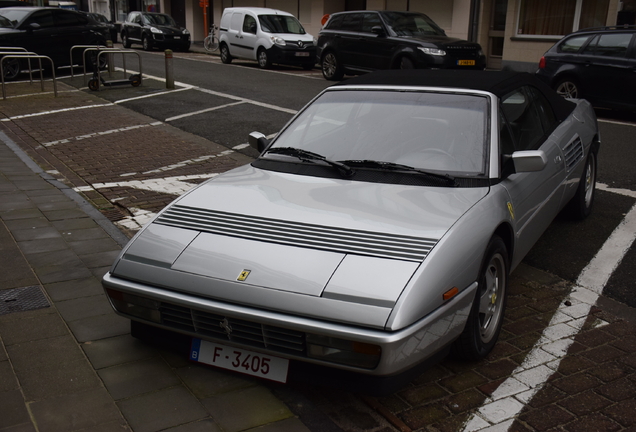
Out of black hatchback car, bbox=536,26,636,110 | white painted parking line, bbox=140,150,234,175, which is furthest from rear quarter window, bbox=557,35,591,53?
white painted parking line, bbox=140,150,234,175

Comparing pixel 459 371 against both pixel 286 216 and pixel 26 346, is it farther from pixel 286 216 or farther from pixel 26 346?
pixel 26 346

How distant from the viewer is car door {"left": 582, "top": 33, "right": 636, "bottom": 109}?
455 inches

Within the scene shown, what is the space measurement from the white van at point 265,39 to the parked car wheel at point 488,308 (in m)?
17.3

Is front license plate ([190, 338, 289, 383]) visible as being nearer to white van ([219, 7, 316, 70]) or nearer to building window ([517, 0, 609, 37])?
white van ([219, 7, 316, 70])

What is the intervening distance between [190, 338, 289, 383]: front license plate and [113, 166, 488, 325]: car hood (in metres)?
0.31

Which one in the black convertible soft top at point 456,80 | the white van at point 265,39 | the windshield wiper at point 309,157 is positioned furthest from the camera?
the white van at point 265,39

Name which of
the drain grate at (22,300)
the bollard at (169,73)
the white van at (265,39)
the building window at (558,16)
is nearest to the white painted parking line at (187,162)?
the drain grate at (22,300)

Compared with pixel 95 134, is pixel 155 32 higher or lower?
higher

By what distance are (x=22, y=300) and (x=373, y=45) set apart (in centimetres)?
1339

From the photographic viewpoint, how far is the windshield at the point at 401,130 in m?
4.05

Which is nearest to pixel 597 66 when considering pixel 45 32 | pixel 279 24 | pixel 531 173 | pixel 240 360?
pixel 531 173

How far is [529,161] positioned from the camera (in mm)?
3924

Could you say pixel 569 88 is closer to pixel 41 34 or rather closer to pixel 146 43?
pixel 41 34

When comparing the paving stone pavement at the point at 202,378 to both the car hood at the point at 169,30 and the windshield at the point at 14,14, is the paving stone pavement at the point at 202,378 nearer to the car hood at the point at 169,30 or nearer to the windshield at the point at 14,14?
the windshield at the point at 14,14
